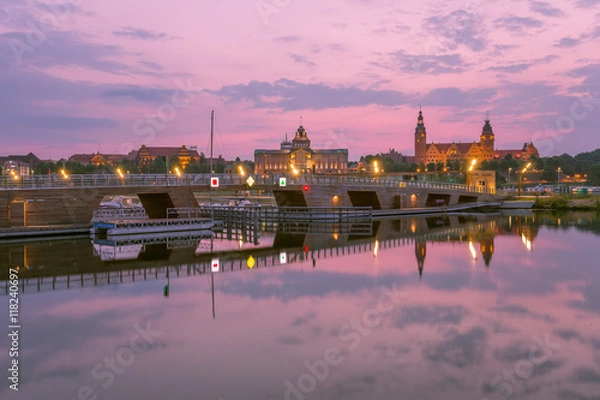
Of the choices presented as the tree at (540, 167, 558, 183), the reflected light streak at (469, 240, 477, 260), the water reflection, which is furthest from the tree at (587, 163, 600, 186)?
the reflected light streak at (469, 240, 477, 260)

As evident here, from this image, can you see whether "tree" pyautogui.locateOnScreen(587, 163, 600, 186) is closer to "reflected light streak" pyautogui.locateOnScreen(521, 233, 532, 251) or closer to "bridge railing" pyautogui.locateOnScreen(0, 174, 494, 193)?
"bridge railing" pyautogui.locateOnScreen(0, 174, 494, 193)

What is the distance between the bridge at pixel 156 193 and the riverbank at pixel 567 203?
2017 cm

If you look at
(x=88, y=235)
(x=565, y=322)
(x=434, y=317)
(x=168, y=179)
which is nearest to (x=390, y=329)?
(x=434, y=317)

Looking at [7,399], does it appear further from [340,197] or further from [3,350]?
[340,197]

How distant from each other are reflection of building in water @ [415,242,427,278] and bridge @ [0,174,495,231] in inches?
760

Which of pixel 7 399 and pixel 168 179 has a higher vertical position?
pixel 168 179

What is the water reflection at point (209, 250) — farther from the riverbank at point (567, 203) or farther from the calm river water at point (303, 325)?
the riverbank at point (567, 203)

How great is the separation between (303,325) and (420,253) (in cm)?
1683

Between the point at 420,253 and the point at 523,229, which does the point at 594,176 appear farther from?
the point at 420,253

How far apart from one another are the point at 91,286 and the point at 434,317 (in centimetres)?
1401

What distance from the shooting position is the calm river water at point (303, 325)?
39.7 ft

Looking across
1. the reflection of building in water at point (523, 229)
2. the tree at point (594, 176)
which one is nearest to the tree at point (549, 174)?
the tree at point (594, 176)

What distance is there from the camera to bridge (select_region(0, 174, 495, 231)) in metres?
39.8

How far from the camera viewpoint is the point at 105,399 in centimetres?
1136
